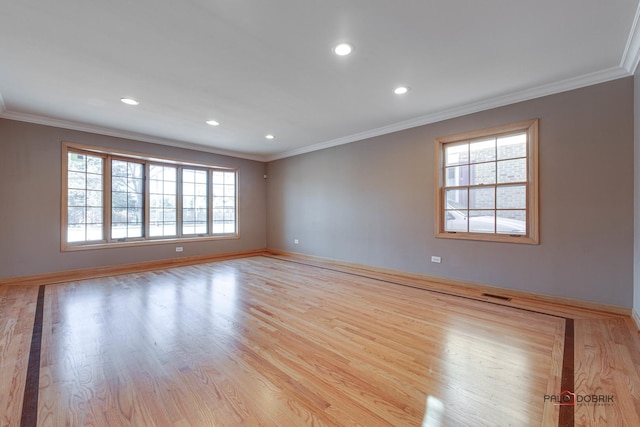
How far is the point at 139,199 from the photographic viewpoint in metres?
5.62

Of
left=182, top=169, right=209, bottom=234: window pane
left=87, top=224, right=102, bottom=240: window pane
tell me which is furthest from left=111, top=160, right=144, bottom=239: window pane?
left=182, top=169, right=209, bottom=234: window pane

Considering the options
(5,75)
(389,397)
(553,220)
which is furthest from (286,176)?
(389,397)

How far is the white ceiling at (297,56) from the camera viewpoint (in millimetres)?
2047

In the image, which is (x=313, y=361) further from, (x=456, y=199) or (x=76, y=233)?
(x=76, y=233)

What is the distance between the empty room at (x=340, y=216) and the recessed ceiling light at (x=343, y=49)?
0.7 inches

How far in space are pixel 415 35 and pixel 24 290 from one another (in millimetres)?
5852

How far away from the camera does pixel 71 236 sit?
475 cm

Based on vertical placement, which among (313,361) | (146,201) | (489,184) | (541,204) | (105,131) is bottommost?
(313,361)

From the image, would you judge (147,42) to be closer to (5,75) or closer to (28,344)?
(5,75)

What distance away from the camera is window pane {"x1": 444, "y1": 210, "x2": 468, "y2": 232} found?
4.16 m

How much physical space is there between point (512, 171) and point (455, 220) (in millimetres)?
1013

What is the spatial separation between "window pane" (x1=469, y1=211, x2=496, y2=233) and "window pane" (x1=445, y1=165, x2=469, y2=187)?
1.62 feet

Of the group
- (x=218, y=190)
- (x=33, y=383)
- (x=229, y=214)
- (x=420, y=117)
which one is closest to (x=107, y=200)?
(x=218, y=190)

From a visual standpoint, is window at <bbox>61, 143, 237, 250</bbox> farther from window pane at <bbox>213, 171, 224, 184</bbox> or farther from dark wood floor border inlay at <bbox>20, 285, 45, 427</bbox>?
dark wood floor border inlay at <bbox>20, 285, 45, 427</bbox>
